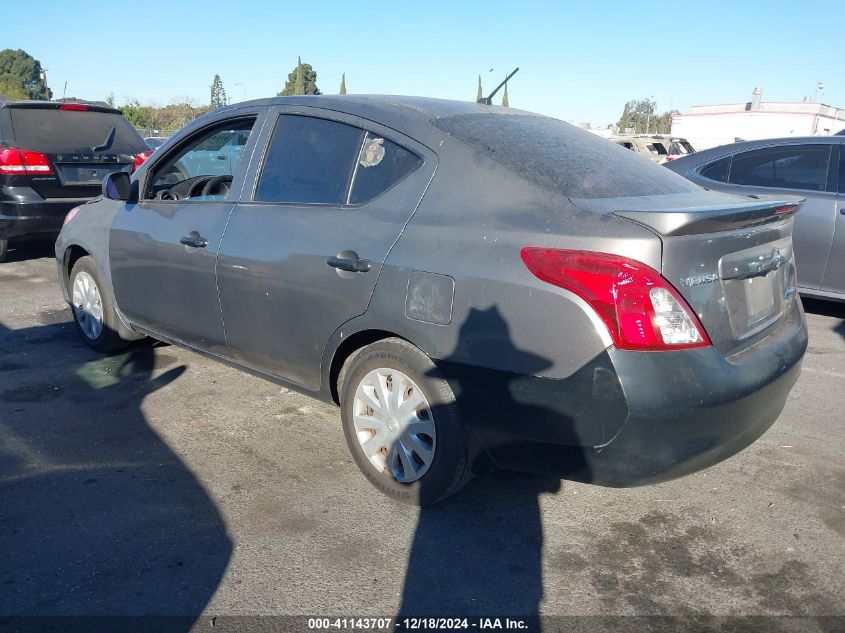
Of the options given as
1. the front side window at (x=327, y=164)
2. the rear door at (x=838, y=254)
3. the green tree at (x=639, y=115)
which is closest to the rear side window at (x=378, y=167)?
the front side window at (x=327, y=164)

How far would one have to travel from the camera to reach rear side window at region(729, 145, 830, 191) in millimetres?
6184

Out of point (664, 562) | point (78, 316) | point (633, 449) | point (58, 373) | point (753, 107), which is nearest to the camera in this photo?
point (633, 449)

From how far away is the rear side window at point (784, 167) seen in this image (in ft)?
20.3

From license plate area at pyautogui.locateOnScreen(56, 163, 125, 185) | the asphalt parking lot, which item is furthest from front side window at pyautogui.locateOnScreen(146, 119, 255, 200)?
license plate area at pyautogui.locateOnScreen(56, 163, 125, 185)

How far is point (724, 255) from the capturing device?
2707 mm

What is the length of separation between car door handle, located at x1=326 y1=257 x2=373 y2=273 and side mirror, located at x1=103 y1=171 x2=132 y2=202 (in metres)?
1.99

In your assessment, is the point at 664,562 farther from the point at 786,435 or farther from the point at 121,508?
the point at 121,508

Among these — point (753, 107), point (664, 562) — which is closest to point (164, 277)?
point (664, 562)

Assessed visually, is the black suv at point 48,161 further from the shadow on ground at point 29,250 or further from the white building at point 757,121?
the white building at point 757,121

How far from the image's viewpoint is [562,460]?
2.71 m

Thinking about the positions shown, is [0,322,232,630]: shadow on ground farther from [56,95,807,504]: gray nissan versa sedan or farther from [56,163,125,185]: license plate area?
[56,163,125,185]: license plate area

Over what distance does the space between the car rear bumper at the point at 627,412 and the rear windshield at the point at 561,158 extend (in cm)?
77

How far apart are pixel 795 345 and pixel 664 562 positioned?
1076mm

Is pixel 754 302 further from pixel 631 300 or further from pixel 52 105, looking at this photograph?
pixel 52 105
